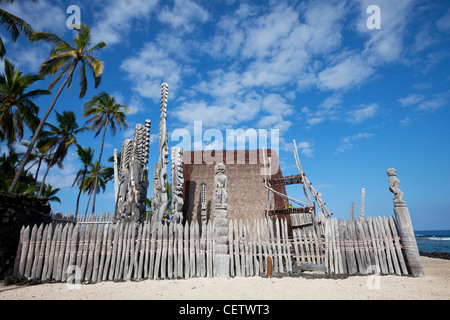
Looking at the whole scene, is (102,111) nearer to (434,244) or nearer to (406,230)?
(406,230)

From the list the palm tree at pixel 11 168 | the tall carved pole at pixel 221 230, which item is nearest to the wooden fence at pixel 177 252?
the tall carved pole at pixel 221 230

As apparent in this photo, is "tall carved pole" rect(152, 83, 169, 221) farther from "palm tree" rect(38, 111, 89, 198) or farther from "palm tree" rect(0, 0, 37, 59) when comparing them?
"palm tree" rect(38, 111, 89, 198)

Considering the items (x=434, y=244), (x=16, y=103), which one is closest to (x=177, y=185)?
(x=16, y=103)

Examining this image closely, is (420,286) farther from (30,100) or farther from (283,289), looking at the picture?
(30,100)

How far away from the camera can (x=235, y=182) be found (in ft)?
59.1

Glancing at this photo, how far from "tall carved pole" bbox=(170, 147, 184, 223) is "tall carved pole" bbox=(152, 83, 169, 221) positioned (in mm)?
478

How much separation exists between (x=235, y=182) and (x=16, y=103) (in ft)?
54.1

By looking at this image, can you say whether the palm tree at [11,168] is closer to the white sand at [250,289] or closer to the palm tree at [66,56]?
the palm tree at [66,56]

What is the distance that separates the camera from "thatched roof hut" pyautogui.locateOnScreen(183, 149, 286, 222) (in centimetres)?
1706

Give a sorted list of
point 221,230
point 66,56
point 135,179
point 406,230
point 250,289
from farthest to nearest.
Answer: point 66,56 → point 135,179 → point 221,230 → point 406,230 → point 250,289

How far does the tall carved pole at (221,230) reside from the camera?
7.50 meters

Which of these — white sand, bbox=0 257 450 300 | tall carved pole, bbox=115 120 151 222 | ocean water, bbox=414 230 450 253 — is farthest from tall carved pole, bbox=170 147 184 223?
ocean water, bbox=414 230 450 253

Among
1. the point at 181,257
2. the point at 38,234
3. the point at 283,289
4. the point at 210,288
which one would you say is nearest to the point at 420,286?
the point at 283,289

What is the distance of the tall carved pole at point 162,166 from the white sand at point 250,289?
429cm
